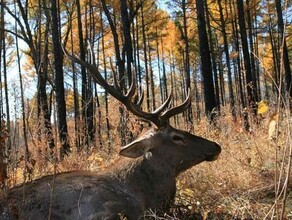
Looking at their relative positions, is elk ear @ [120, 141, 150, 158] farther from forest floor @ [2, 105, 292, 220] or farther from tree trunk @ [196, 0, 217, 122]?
tree trunk @ [196, 0, 217, 122]

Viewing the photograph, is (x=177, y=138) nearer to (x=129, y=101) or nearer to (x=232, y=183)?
(x=129, y=101)

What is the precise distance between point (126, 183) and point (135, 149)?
0.35m

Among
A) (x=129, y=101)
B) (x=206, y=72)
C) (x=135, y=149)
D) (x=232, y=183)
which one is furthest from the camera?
(x=206, y=72)

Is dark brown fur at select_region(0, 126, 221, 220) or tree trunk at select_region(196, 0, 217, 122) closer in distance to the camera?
dark brown fur at select_region(0, 126, 221, 220)

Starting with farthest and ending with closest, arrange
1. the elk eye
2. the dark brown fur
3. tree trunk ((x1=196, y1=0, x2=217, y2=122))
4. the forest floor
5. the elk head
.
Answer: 1. tree trunk ((x1=196, y1=0, x2=217, y2=122))
2. the elk eye
3. the elk head
4. the forest floor
5. the dark brown fur

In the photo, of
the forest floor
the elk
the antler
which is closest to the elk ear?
the elk

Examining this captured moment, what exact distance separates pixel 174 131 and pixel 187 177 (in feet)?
3.14

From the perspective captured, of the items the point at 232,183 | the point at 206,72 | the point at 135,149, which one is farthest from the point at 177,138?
the point at 206,72

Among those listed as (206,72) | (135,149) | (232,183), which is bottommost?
(232,183)

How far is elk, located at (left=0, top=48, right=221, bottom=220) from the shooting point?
143 inches

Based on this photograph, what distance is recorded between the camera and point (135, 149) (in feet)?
14.1

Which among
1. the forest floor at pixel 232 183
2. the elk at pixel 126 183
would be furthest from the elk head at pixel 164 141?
Result: the forest floor at pixel 232 183

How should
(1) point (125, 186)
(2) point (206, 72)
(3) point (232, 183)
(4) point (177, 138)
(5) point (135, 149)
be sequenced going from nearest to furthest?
(1) point (125, 186) < (5) point (135, 149) < (4) point (177, 138) < (3) point (232, 183) < (2) point (206, 72)

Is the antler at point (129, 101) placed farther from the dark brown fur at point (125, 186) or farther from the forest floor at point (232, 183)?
the forest floor at point (232, 183)
